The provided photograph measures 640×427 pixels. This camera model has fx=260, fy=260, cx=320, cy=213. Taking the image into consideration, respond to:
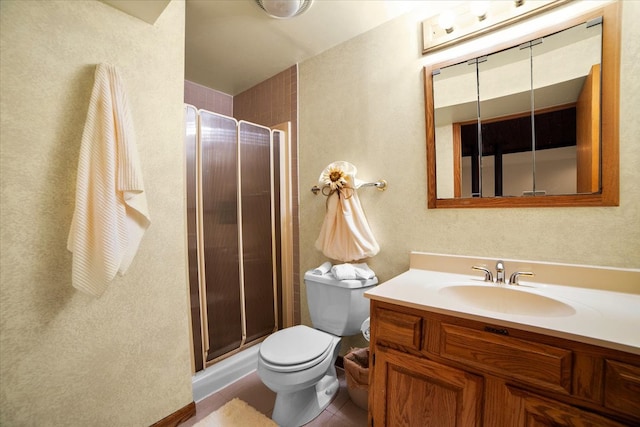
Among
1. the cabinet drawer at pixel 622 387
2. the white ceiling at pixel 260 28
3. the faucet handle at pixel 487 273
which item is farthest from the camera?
the white ceiling at pixel 260 28

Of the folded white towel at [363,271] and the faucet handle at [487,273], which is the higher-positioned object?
the faucet handle at [487,273]

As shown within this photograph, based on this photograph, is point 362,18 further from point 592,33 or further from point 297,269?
point 297,269

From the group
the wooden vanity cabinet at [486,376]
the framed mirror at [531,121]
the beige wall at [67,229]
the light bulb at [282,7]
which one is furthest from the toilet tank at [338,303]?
the light bulb at [282,7]

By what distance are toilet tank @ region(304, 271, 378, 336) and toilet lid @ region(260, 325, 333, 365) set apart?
11cm

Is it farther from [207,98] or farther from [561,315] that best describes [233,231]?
[561,315]

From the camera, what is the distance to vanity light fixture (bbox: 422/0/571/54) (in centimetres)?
116

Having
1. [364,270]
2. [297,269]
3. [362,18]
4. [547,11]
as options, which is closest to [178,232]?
[297,269]

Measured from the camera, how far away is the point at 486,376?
826 millimetres

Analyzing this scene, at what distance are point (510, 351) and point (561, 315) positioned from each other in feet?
1.09

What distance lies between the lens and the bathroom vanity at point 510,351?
0.69 meters

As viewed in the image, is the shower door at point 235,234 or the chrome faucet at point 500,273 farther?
the shower door at point 235,234

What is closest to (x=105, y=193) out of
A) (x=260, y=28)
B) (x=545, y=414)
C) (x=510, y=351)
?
(x=260, y=28)

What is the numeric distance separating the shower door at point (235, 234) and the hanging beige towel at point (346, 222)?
0.59 metres

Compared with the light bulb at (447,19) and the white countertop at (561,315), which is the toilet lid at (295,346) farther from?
the light bulb at (447,19)
